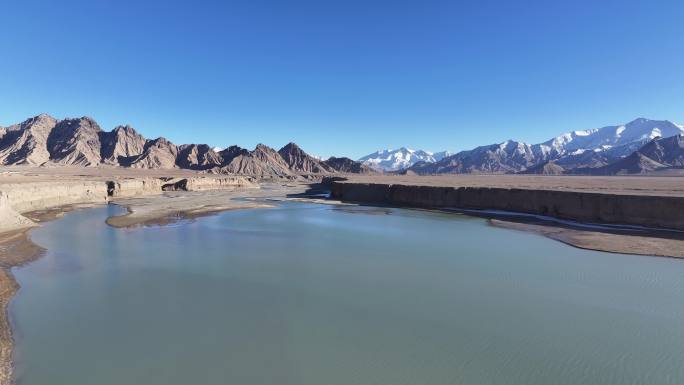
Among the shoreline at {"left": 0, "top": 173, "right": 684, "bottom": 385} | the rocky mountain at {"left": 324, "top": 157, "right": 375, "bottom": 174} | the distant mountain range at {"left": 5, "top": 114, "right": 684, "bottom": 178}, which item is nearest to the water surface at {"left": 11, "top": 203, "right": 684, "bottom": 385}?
the shoreline at {"left": 0, "top": 173, "right": 684, "bottom": 385}

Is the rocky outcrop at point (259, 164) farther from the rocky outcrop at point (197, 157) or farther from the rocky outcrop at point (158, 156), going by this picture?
the rocky outcrop at point (158, 156)

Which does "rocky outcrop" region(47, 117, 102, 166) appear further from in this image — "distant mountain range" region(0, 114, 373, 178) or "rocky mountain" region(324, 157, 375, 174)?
"rocky mountain" region(324, 157, 375, 174)

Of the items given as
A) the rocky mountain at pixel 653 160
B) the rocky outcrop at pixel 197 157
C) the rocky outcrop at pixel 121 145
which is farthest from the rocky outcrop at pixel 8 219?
the rocky mountain at pixel 653 160

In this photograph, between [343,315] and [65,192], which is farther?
[65,192]

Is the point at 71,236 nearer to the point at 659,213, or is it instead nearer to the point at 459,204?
the point at 459,204

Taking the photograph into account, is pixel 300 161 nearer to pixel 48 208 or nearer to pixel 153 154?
pixel 153 154

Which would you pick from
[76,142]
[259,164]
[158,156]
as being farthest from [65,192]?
[76,142]

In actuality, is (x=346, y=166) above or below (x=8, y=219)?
above
